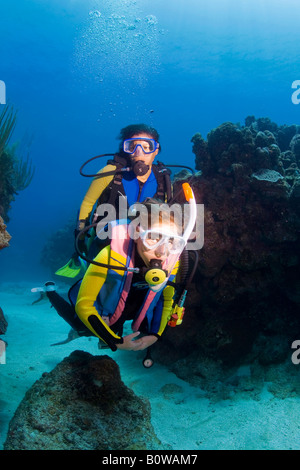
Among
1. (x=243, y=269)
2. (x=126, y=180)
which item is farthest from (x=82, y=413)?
(x=126, y=180)

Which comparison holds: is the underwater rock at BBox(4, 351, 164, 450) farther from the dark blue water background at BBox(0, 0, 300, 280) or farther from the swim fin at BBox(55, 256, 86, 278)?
the dark blue water background at BBox(0, 0, 300, 280)

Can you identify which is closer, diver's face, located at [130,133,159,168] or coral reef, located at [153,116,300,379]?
coral reef, located at [153,116,300,379]

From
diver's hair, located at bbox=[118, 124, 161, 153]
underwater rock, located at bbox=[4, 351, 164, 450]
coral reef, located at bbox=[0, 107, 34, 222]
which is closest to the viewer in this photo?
underwater rock, located at bbox=[4, 351, 164, 450]

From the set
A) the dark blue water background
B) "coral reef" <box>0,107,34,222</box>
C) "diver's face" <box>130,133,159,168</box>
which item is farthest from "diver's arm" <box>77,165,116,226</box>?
the dark blue water background

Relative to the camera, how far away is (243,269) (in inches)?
153

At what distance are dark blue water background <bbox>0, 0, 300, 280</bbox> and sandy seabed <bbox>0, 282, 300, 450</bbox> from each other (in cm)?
1280

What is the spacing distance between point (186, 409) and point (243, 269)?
2.07 metres

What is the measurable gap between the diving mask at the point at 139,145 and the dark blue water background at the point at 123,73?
531 inches

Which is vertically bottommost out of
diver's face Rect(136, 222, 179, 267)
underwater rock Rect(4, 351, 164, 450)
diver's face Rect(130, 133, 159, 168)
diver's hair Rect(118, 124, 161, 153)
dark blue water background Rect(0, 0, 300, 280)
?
underwater rock Rect(4, 351, 164, 450)

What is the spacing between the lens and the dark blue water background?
32.5 meters

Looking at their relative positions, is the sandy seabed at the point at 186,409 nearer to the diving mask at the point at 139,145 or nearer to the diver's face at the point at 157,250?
the diver's face at the point at 157,250

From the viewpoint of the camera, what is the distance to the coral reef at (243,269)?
384 centimetres

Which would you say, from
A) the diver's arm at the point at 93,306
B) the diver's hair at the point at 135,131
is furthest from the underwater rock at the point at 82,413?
the diver's hair at the point at 135,131
